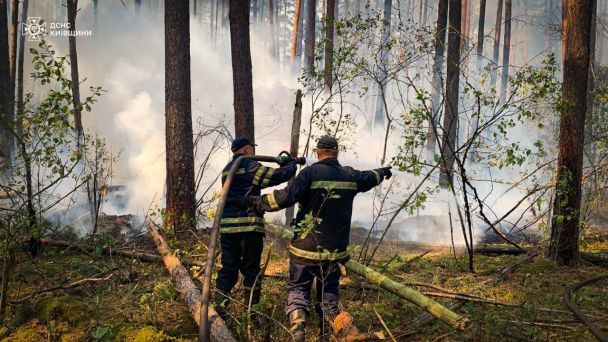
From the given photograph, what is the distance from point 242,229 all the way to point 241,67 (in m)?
4.46

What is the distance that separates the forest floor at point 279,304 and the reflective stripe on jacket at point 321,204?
70cm

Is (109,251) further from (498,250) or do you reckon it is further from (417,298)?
(498,250)

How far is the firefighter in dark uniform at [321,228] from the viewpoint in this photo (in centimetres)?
435

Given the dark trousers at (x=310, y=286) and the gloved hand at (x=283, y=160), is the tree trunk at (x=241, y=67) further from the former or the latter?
the dark trousers at (x=310, y=286)

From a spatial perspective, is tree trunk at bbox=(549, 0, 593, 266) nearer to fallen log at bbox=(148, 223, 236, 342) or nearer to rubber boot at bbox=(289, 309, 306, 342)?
rubber boot at bbox=(289, 309, 306, 342)

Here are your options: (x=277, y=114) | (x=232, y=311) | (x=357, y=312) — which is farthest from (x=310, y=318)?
(x=277, y=114)

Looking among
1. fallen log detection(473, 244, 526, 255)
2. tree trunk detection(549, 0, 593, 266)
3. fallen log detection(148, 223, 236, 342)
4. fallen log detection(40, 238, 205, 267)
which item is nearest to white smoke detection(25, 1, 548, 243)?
fallen log detection(473, 244, 526, 255)

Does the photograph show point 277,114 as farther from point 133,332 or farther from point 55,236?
point 133,332

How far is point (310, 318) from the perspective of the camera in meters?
4.89

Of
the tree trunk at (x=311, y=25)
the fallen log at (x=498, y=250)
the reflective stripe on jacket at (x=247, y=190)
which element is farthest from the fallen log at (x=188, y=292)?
the tree trunk at (x=311, y=25)

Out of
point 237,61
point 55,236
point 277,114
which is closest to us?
point 55,236

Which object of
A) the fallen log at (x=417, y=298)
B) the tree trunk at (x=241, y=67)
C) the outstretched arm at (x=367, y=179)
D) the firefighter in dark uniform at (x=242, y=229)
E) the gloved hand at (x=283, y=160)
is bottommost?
the fallen log at (x=417, y=298)

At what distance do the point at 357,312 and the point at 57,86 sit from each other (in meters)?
35.6

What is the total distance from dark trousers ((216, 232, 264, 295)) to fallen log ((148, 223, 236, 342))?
1.08 ft
